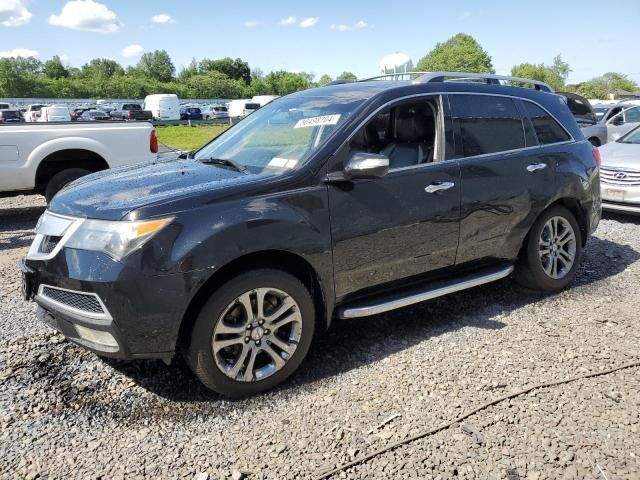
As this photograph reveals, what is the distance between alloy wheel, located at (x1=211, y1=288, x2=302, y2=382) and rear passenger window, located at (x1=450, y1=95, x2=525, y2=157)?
73.9 inches

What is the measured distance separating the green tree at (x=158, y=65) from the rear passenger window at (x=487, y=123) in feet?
451

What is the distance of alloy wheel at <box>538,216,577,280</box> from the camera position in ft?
14.7

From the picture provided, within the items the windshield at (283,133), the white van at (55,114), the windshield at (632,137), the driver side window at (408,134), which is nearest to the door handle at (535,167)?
the driver side window at (408,134)

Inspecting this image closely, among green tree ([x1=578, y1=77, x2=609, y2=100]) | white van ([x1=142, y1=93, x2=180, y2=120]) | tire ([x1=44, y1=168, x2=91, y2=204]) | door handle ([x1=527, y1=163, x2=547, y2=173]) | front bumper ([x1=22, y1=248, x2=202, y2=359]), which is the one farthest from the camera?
green tree ([x1=578, y1=77, x2=609, y2=100])

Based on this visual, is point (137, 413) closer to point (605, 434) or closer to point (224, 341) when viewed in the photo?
point (224, 341)

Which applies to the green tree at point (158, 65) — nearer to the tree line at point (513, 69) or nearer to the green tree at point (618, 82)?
the tree line at point (513, 69)

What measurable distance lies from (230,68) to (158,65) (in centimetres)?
2039

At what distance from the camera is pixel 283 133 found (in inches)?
147

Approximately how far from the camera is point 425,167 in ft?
12.2

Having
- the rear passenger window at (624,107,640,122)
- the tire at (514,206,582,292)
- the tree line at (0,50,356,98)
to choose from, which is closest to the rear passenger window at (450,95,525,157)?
the tire at (514,206,582,292)

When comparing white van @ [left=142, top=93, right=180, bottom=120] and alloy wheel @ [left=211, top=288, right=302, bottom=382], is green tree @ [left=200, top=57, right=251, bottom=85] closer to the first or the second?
white van @ [left=142, top=93, right=180, bottom=120]

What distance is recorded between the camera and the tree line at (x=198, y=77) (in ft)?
290

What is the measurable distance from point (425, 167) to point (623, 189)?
532cm

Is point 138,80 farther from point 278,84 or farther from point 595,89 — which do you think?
point 595,89
